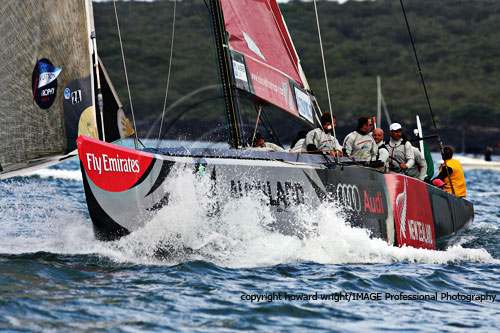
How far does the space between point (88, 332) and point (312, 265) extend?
314 cm

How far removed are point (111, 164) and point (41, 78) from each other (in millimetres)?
1352

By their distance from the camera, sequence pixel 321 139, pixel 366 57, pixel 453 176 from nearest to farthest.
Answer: pixel 321 139 < pixel 453 176 < pixel 366 57

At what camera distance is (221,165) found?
25.3 ft

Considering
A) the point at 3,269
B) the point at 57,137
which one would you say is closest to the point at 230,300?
the point at 3,269

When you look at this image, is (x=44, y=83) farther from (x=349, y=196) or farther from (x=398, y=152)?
(x=398, y=152)

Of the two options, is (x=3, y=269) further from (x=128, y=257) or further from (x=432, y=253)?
(x=432, y=253)

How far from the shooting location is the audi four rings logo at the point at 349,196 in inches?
341

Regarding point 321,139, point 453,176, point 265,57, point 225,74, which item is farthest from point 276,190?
point 453,176

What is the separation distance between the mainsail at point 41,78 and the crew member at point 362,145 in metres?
3.68

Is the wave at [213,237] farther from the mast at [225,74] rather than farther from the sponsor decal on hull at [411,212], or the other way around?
the mast at [225,74]

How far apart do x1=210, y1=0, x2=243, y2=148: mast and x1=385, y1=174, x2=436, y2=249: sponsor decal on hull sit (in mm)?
1934

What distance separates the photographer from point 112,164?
23.8 feet

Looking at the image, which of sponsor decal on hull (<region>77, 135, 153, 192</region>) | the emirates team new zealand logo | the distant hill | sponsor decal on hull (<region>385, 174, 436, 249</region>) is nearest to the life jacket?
sponsor decal on hull (<region>385, 174, 436, 249</region>)

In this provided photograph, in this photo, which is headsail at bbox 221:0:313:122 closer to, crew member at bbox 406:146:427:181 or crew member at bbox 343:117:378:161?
crew member at bbox 343:117:378:161
